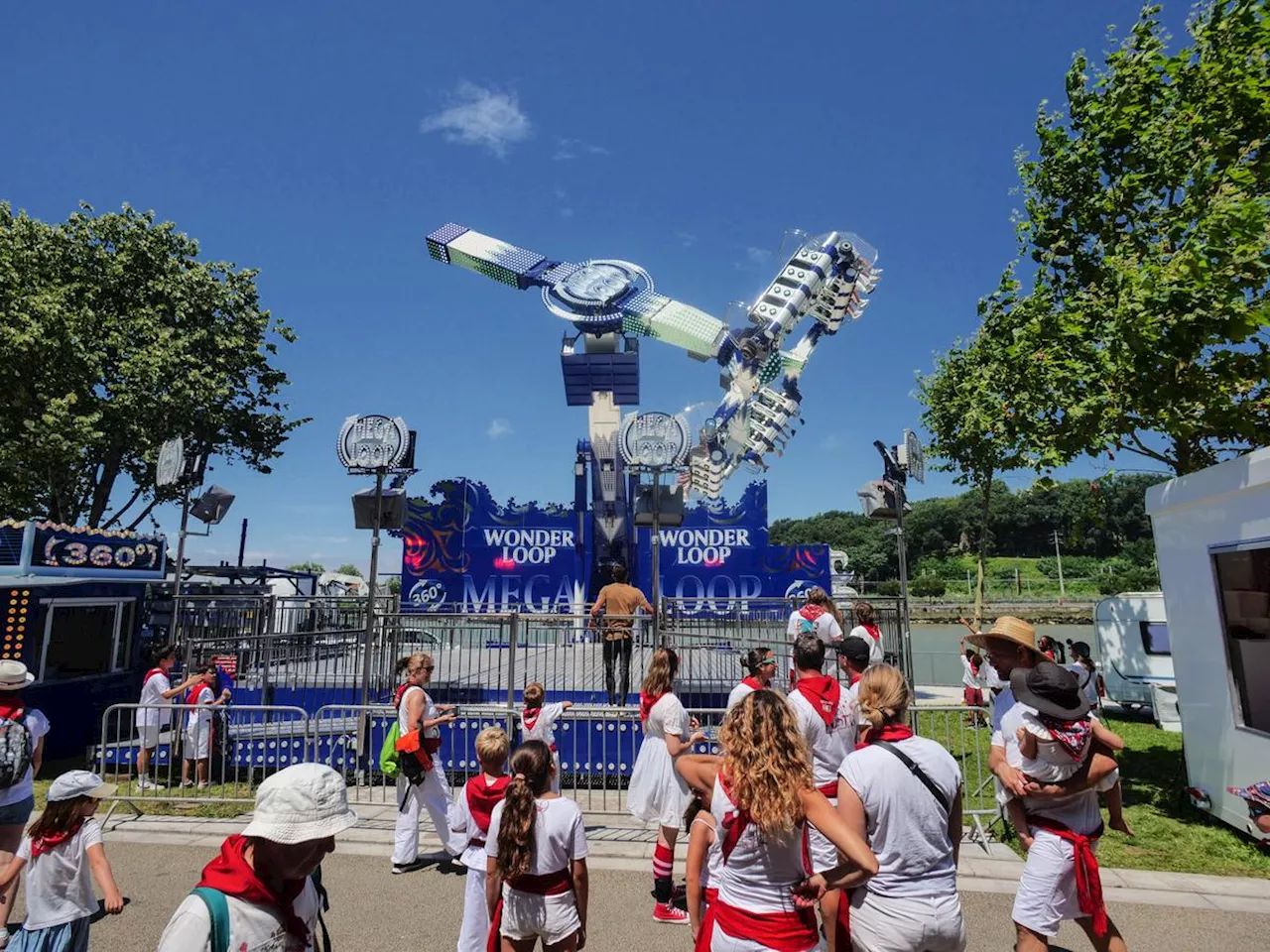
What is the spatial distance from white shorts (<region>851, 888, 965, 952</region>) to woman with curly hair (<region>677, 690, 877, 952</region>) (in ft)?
0.88

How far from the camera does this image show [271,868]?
226 cm


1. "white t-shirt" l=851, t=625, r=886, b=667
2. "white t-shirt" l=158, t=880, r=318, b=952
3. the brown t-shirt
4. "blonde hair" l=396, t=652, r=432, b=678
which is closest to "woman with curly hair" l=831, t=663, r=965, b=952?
"white t-shirt" l=158, t=880, r=318, b=952

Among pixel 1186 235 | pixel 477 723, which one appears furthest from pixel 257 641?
pixel 1186 235

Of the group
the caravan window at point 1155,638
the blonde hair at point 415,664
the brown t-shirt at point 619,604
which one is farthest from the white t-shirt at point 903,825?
the caravan window at point 1155,638

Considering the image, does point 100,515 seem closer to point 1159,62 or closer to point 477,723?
point 477,723

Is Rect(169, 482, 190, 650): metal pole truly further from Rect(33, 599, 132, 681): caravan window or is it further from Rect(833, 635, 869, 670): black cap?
Rect(833, 635, 869, 670): black cap

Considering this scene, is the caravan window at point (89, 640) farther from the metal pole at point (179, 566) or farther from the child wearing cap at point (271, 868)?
the child wearing cap at point (271, 868)

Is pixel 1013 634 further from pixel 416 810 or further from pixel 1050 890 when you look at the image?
pixel 416 810

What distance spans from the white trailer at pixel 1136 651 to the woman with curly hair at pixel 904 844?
15.5m

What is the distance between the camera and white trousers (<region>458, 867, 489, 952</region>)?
14.0 feet

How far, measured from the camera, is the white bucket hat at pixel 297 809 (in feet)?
7.22

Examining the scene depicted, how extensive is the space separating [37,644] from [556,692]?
7.61 meters

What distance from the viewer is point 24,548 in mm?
11047

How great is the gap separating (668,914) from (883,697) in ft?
10.2
